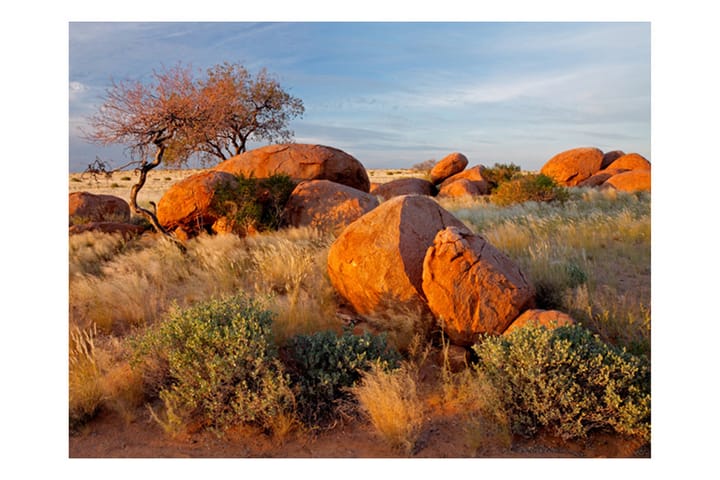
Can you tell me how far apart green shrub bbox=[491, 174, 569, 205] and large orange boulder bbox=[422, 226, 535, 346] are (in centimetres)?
1235

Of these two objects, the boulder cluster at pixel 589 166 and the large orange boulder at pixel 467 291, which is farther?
the boulder cluster at pixel 589 166

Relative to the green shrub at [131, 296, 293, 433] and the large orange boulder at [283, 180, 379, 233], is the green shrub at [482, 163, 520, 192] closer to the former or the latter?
the large orange boulder at [283, 180, 379, 233]

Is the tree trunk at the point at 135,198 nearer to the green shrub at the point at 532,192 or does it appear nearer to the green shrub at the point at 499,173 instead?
the green shrub at the point at 532,192

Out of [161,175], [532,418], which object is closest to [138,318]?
[532,418]

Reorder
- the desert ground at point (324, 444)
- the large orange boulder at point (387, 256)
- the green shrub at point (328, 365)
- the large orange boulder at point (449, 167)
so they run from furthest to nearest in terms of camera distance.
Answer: the large orange boulder at point (449, 167)
the large orange boulder at point (387, 256)
the green shrub at point (328, 365)
the desert ground at point (324, 444)

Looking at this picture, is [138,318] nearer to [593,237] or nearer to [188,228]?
[188,228]

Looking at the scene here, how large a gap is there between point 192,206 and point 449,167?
17991 mm

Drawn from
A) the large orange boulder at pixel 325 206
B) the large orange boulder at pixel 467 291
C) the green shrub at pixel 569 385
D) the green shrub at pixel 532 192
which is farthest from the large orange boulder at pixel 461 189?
the green shrub at pixel 569 385

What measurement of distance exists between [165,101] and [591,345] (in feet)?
31.3

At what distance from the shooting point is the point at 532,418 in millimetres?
4207

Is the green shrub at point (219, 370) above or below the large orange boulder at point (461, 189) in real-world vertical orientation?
below

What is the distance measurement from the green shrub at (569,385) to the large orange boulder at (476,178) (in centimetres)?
1881

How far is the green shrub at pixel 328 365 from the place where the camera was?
4.39 metres

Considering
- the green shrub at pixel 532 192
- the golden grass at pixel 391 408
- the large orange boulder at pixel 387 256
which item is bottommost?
the golden grass at pixel 391 408
